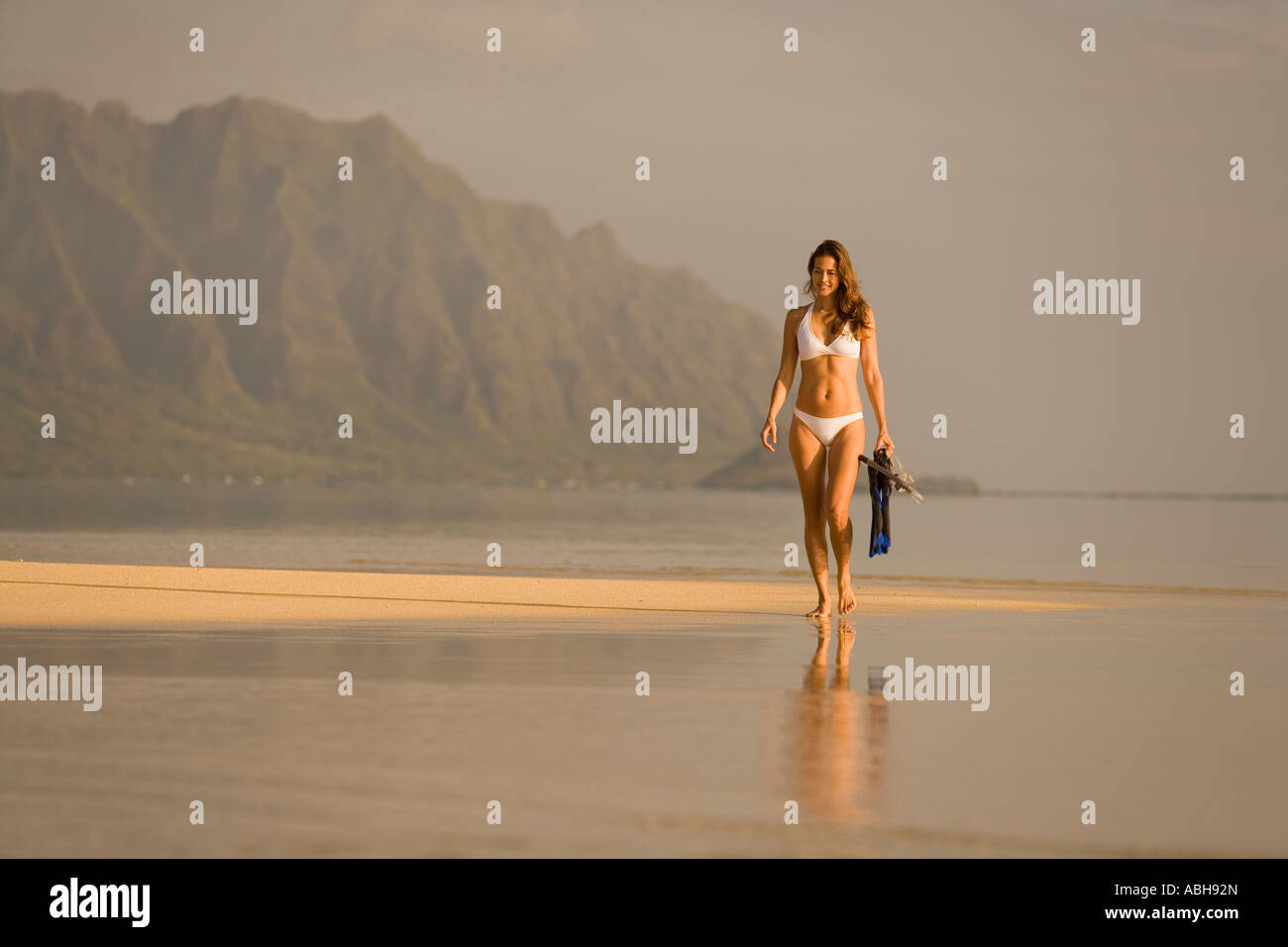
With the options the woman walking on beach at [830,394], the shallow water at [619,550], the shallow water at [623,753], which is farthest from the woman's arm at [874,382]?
the shallow water at [619,550]

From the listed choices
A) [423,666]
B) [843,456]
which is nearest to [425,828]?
[423,666]

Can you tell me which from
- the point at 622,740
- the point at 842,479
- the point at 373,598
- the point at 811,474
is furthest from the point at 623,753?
the point at 373,598

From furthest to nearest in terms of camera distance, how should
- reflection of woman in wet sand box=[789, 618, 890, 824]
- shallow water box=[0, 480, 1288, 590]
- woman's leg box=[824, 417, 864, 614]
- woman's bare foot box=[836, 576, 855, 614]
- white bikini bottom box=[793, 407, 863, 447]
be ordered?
shallow water box=[0, 480, 1288, 590] < woman's bare foot box=[836, 576, 855, 614] < white bikini bottom box=[793, 407, 863, 447] < woman's leg box=[824, 417, 864, 614] < reflection of woman in wet sand box=[789, 618, 890, 824]

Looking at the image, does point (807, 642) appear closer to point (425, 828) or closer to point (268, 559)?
point (425, 828)

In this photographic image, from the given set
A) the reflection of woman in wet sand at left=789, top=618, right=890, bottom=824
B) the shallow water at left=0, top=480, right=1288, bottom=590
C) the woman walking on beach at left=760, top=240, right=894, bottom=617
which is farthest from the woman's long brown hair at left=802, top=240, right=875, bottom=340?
the shallow water at left=0, top=480, right=1288, bottom=590

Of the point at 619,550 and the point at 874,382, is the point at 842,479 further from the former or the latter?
the point at 619,550

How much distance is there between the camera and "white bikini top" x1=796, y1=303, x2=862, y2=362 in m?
Answer: 11.8

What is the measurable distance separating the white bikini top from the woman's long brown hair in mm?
68

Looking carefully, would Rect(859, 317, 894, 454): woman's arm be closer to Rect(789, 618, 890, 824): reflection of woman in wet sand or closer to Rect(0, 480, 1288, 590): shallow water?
Rect(789, 618, 890, 824): reflection of woman in wet sand

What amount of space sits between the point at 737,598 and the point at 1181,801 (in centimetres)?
919

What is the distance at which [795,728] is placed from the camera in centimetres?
663

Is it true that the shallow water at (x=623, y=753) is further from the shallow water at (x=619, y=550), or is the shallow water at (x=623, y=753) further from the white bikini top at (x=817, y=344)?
the shallow water at (x=619, y=550)

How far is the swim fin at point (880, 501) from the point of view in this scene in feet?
39.6
